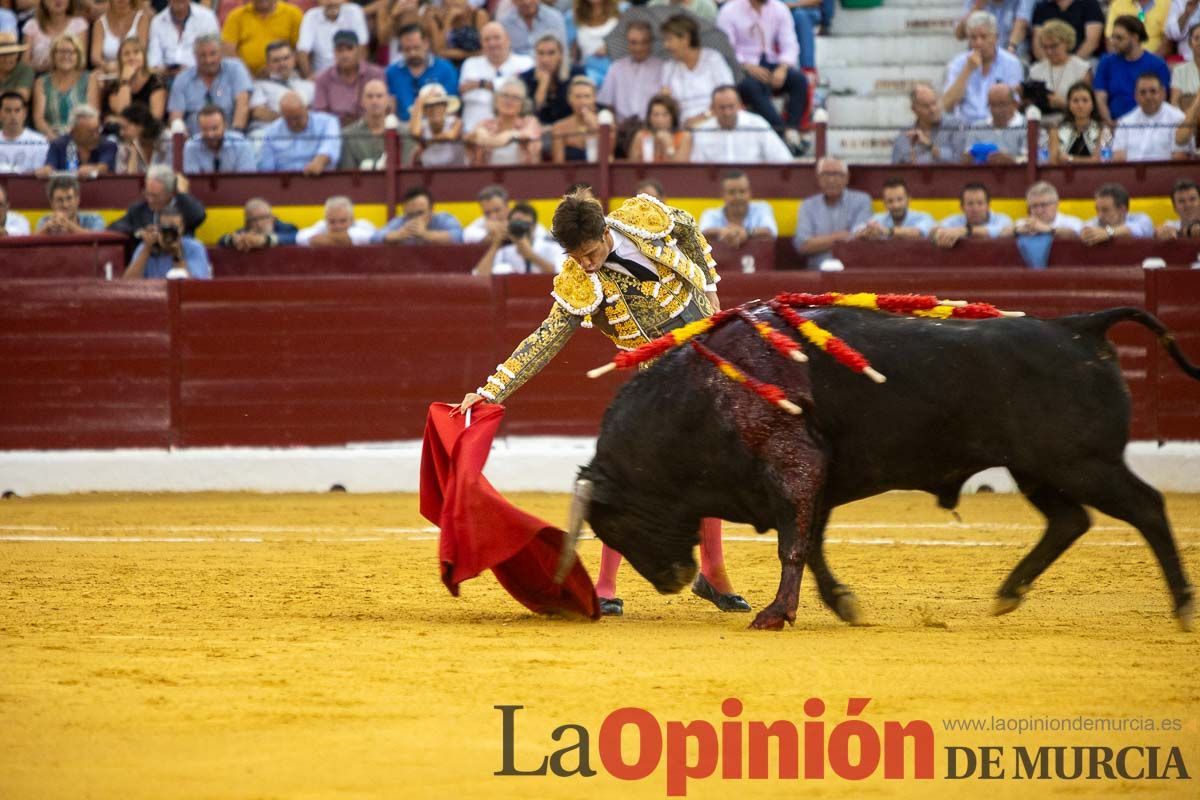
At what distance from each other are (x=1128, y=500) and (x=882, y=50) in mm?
7691

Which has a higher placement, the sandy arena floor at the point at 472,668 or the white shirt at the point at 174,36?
the white shirt at the point at 174,36

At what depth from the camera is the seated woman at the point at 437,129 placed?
10.3m

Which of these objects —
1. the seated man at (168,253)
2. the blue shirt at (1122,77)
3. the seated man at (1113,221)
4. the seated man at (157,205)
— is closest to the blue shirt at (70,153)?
the seated man at (157,205)

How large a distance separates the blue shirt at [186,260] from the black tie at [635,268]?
18.1 ft

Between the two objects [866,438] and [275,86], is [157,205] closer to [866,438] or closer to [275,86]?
[275,86]

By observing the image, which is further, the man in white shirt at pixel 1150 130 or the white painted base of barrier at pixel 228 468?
the white painted base of barrier at pixel 228 468

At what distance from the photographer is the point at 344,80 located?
36.3 ft

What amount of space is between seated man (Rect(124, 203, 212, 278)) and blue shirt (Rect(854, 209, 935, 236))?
12.9 feet

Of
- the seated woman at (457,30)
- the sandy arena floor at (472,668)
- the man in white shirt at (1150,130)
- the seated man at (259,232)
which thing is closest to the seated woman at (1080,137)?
the man in white shirt at (1150,130)

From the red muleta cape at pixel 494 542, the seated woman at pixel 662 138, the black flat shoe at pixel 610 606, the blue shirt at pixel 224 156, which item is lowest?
the black flat shoe at pixel 610 606

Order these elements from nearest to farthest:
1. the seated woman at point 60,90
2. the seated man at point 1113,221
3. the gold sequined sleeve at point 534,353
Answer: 1. the gold sequined sleeve at point 534,353
2. the seated man at point 1113,221
3. the seated woman at point 60,90

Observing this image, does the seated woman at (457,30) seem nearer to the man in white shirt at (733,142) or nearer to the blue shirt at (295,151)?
the blue shirt at (295,151)

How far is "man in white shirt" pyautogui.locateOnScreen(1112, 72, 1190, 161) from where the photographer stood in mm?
9516

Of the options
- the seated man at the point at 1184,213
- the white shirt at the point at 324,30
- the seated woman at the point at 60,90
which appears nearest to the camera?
the seated man at the point at 1184,213
